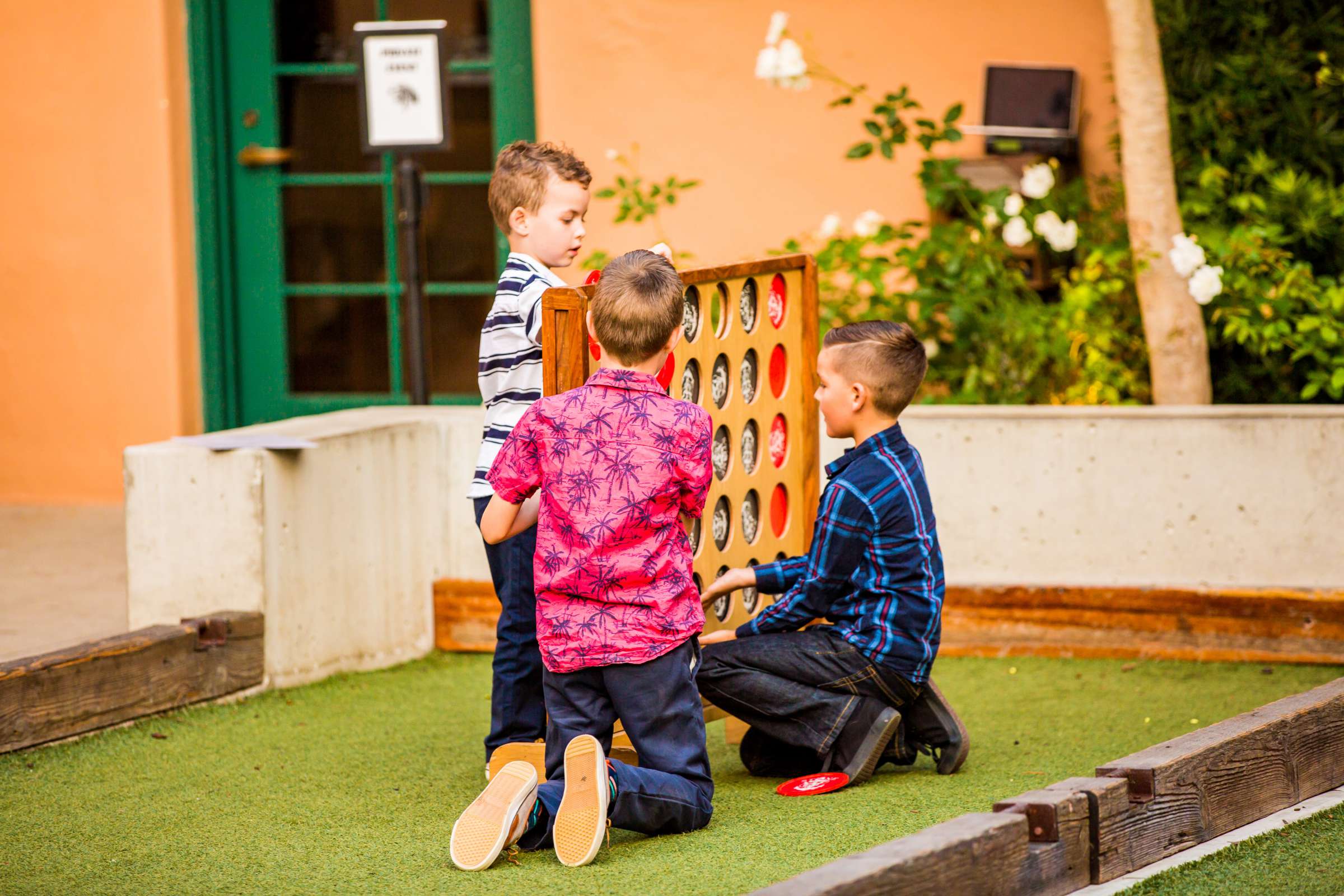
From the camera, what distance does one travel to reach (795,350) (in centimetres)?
399

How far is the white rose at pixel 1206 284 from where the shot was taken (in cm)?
493

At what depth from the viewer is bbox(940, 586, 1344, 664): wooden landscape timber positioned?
4.64m

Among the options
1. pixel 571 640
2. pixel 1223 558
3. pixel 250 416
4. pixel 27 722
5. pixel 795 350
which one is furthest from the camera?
pixel 250 416

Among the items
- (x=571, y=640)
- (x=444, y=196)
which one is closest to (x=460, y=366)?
(x=444, y=196)

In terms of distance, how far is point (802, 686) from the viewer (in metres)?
3.50

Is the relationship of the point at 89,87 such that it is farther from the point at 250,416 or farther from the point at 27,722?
the point at 27,722

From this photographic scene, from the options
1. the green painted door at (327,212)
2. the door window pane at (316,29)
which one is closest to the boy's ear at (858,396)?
the green painted door at (327,212)

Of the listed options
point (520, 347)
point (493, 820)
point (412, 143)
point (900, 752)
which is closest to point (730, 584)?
point (900, 752)

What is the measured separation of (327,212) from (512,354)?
149 inches

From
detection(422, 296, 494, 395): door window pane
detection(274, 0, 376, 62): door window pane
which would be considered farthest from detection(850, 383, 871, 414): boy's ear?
detection(274, 0, 376, 62): door window pane

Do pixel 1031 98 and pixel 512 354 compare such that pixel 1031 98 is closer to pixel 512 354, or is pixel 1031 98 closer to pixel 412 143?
pixel 412 143

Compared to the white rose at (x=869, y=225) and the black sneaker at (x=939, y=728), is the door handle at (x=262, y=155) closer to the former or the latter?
the white rose at (x=869, y=225)

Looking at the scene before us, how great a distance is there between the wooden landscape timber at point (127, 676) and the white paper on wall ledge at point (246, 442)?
47 centimetres

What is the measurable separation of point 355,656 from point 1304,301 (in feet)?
10.8
